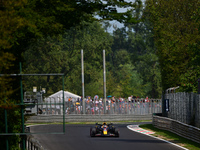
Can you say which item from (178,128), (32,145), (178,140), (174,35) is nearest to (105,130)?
(178,128)

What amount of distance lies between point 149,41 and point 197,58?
180 feet

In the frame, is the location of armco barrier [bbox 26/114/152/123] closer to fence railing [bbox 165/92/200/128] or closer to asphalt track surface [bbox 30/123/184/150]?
fence railing [bbox 165/92/200/128]

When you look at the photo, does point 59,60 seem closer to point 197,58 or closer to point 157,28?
point 157,28

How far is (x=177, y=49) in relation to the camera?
35.7 meters

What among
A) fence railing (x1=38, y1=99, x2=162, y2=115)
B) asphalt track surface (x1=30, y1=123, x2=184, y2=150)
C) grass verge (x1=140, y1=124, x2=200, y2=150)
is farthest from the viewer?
fence railing (x1=38, y1=99, x2=162, y2=115)

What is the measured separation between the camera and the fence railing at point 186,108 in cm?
2215

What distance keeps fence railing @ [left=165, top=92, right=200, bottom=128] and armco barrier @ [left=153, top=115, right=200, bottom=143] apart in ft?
1.29

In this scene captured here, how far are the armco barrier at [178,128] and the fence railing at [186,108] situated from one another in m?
0.39

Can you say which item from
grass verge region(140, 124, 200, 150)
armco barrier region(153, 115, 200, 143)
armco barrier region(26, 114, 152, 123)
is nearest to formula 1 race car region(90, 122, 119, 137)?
grass verge region(140, 124, 200, 150)

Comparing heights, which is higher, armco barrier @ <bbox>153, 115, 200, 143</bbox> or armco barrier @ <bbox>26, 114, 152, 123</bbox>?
armco barrier @ <bbox>153, 115, 200, 143</bbox>

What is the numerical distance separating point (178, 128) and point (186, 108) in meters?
1.16

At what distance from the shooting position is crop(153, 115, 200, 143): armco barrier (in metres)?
20.6

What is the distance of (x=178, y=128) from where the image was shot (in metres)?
24.6

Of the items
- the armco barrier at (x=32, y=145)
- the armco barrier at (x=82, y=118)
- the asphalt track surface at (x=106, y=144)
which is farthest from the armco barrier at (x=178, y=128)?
the armco barrier at (x=82, y=118)
